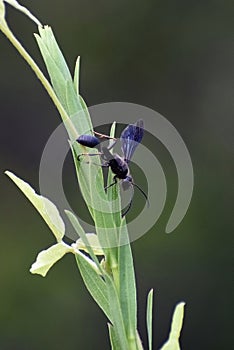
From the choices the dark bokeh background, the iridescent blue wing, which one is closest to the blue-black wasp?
the iridescent blue wing

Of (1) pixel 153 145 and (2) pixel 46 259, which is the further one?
(1) pixel 153 145

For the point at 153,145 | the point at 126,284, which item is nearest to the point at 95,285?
the point at 126,284

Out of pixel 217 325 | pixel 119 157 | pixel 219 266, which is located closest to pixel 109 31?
pixel 219 266

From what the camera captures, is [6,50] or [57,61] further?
[6,50]

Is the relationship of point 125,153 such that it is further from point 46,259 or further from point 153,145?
point 153,145

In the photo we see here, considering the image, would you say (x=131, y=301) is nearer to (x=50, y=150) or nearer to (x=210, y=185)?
(x=50, y=150)

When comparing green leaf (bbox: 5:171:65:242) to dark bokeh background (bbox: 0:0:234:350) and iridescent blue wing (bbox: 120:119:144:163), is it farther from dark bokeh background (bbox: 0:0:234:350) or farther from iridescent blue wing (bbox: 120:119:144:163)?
dark bokeh background (bbox: 0:0:234:350)
